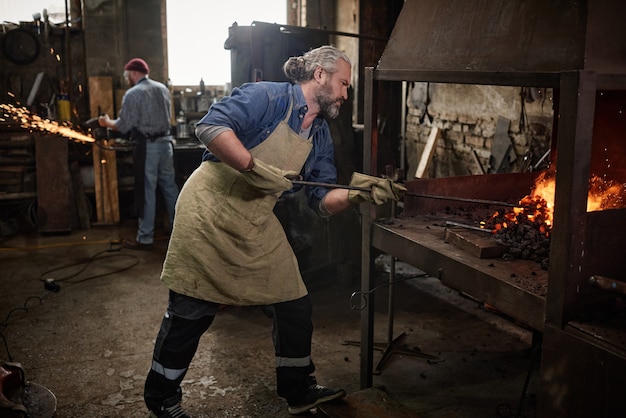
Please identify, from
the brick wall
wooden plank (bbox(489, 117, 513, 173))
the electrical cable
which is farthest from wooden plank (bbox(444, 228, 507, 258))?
the electrical cable

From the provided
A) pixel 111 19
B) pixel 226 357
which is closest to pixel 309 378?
pixel 226 357

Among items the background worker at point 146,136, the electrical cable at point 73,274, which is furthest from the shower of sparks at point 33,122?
the electrical cable at point 73,274

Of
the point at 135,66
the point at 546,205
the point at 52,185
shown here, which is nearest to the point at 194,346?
the point at 546,205

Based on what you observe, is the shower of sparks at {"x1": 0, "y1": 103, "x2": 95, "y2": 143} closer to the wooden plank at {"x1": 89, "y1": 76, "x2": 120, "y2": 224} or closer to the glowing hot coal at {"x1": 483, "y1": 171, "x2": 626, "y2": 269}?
the wooden plank at {"x1": 89, "y1": 76, "x2": 120, "y2": 224}

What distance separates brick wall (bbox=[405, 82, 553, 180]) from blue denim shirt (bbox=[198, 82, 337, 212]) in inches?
97.4

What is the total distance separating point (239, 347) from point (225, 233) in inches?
59.2

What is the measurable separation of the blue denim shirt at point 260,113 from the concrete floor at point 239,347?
1.46 m

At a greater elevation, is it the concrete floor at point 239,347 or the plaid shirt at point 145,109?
the plaid shirt at point 145,109

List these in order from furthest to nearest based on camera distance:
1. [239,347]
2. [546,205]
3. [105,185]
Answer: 1. [105,185]
2. [239,347]
3. [546,205]

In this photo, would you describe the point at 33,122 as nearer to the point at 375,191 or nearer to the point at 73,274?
the point at 73,274

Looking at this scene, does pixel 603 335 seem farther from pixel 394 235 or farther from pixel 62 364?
pixel 62 364

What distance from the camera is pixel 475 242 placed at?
2.97 m

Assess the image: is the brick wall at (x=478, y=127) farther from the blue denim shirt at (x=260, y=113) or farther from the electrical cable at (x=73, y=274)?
the electrical cable at (x=73, y=274)

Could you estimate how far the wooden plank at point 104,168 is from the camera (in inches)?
315
